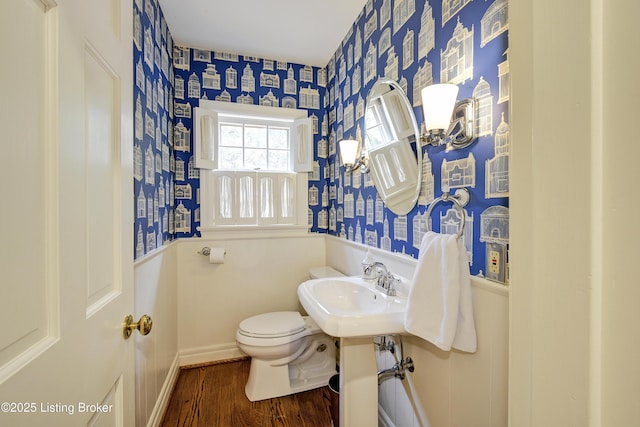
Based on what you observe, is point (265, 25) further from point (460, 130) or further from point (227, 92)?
point (460, 130)

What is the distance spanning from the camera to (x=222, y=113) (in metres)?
2.31

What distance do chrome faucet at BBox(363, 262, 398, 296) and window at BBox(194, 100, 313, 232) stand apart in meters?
1.05

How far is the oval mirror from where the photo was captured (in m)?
1.35

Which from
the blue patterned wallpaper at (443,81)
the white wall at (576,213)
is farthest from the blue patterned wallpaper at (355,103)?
the white wall at (576,213)

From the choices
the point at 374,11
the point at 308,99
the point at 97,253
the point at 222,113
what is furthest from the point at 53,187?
the point at 308,99

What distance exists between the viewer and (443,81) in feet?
3.75

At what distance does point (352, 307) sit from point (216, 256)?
1.22 metres

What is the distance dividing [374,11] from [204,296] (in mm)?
2392

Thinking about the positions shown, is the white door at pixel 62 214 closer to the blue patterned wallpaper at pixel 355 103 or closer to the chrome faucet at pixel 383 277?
the blue patterned wallpaper at pixel 355 103

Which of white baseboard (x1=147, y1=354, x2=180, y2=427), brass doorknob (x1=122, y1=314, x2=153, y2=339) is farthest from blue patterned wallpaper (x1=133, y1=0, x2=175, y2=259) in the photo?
white baseboard (x1=147, y1=354, x2=180, y2=427)

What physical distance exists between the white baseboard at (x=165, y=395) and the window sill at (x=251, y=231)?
99 cm

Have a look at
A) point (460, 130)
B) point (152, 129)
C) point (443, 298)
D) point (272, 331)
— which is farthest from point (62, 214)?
point (272, 331)

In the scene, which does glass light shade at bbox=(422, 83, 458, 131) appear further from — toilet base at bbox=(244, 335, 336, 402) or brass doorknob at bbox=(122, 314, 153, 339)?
toilet base at bbox=(244, 335, 336, 402)

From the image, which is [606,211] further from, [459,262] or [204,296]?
[204,296]
